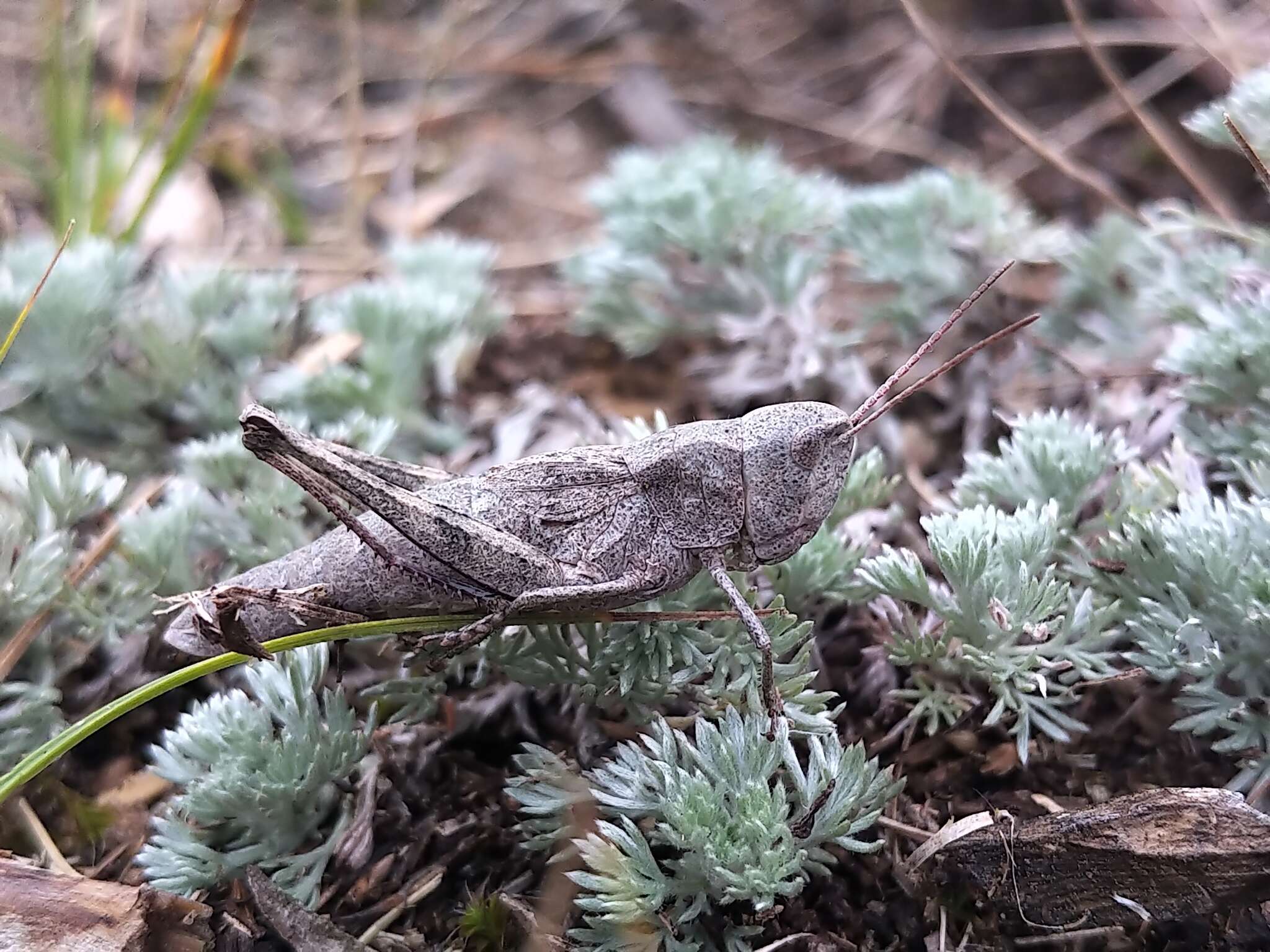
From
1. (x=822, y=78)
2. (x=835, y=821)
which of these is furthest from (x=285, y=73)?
(x=835, y=821)

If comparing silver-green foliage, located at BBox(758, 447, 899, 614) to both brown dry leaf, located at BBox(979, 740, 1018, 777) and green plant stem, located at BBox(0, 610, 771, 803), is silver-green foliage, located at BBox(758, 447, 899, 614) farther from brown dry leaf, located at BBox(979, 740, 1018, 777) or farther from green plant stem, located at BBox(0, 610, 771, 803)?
brown dry leaf, located at BBox(979, 740, 1018, 777)

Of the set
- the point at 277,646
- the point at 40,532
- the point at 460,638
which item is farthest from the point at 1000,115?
the point at 40,532

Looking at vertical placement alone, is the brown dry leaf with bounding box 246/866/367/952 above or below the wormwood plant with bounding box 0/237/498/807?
below

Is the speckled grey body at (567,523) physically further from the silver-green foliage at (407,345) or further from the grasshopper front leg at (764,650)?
the silver-green foliage at (407,345)

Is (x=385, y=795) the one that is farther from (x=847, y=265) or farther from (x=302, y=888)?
(x=847, y=265)

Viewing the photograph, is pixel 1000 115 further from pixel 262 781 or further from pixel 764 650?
pixel 262 781

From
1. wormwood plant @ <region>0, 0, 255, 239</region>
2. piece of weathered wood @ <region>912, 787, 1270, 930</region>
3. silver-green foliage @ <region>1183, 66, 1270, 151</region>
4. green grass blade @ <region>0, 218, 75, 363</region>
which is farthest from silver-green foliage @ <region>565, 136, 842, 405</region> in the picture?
green grass blade @ <region>0, 218, 75, 363</region>
